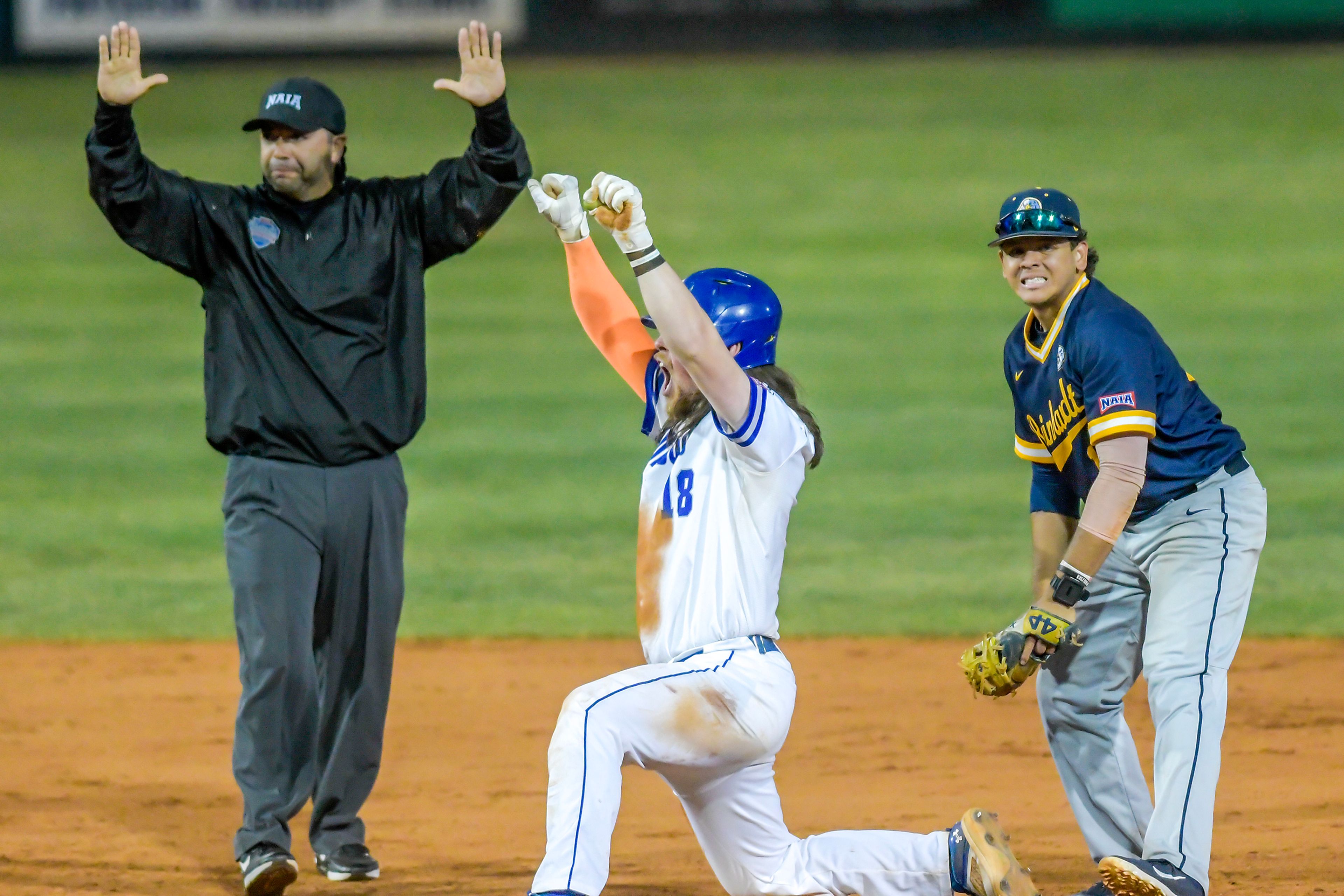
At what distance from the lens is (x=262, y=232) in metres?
5.10

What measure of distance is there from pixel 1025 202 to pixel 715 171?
18256 mm

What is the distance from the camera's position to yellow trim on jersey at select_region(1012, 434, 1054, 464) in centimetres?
478

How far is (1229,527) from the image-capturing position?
180 inches

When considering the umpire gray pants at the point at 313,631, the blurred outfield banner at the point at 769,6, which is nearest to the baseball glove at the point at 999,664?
the umpire gray pants at the point at 313,631

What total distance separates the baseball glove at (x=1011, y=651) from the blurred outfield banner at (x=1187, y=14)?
77.3 feet

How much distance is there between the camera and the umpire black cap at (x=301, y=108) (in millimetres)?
5074

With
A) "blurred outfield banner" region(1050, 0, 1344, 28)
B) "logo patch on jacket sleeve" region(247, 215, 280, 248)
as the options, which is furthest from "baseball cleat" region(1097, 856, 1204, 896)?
"blurred outfield banner" region(1050, 0, 1344, 28)

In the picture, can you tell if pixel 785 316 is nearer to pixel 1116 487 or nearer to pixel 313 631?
pixel 313 631

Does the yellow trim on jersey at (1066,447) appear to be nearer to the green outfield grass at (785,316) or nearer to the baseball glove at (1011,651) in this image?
the baseball glove at (1011,651)

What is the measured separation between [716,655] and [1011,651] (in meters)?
0.91

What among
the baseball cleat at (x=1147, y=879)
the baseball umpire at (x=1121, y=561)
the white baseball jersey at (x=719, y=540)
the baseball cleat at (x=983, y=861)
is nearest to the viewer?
the white baseball jersey at (x=719, y=540)

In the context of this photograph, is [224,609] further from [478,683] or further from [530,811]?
[530,811]

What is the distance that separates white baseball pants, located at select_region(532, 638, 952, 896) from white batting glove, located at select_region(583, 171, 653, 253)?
3.12 ft

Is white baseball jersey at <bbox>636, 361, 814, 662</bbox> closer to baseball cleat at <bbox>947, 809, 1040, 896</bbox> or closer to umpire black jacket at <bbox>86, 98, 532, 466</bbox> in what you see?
baseball cleat at <bbox>947, 809, 1040, 896</bbox>
